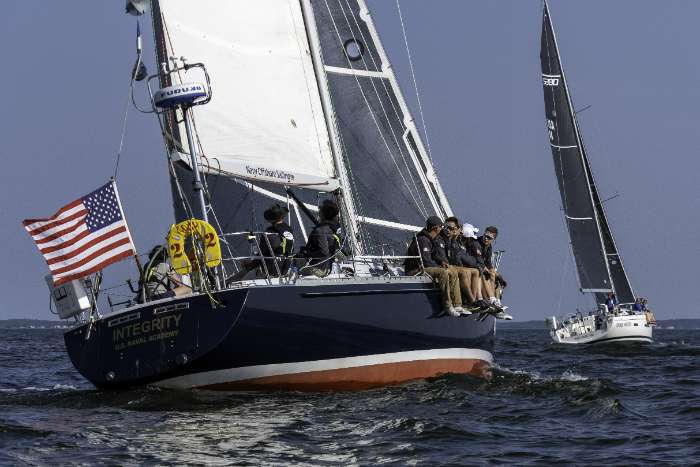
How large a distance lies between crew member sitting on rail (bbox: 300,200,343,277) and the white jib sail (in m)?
0.58

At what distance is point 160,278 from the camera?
16.2 m

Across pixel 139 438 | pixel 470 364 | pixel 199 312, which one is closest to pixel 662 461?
pixel 139 438

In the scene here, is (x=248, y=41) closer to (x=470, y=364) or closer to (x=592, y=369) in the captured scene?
(x=470, y=364)

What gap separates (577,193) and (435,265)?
110 feet

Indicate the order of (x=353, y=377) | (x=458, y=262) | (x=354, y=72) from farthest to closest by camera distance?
1. (x=354, y=72)
2. (x=458, y=262)
3. (x=353, y=377)

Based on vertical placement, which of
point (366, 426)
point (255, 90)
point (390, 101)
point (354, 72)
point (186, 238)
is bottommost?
point (366, 426)

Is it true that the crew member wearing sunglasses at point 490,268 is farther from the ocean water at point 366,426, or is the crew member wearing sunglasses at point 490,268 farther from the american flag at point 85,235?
the american flag at point 85,235

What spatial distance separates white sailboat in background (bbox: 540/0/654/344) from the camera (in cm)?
4981

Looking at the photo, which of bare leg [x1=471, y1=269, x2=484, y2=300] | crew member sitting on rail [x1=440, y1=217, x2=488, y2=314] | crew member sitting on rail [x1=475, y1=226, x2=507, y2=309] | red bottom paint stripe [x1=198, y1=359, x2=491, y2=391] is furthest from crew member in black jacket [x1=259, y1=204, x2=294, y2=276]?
crew member sitting on rail [x1=475, y1=226, x2=507, y2=309]

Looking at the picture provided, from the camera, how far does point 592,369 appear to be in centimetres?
2594

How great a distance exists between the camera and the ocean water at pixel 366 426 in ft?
36.8

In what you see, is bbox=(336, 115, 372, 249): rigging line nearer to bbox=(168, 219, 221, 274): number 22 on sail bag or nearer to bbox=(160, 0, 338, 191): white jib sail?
bbox=(160, 0, 338, 191): white jib sail

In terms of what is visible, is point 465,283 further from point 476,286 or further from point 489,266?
point 489,266

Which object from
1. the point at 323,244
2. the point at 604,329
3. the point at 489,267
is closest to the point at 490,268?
the point at 489,267
